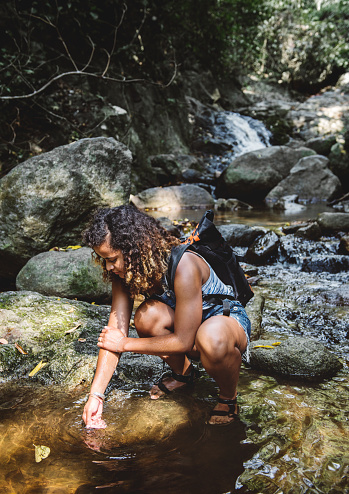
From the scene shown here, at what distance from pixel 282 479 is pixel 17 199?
13.0ft

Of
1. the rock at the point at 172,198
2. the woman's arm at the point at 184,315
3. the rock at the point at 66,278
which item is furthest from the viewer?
the rock at the point at 172,198

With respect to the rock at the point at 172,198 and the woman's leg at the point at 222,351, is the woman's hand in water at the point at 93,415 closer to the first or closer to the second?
the woman's leg at the point at 222,351

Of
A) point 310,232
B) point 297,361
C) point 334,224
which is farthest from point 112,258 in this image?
point 334,224

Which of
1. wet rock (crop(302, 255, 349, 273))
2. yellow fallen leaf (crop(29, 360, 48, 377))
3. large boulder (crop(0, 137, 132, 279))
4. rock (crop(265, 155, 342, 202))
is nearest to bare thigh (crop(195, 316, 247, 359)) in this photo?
yellow fallen leaf (crop(29, 360, 48, 377))

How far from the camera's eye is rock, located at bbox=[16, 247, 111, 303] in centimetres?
370

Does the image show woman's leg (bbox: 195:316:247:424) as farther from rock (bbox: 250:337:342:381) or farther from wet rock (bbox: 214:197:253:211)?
wet rock (bbox: 214:197:253:211)

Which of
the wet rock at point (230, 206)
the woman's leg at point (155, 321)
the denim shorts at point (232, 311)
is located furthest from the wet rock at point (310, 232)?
the woman's leg at point (155, 321)

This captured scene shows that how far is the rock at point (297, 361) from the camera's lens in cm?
247

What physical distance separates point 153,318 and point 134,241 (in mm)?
543

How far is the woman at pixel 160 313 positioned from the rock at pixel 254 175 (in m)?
9.51

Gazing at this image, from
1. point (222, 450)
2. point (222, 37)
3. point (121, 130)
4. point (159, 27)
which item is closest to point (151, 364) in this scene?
point (222, 450)

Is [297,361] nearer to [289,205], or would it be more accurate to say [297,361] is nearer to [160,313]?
[160,313]

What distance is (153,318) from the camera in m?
2.23

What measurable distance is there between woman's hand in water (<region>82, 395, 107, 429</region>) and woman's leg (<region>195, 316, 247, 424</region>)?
61cm
